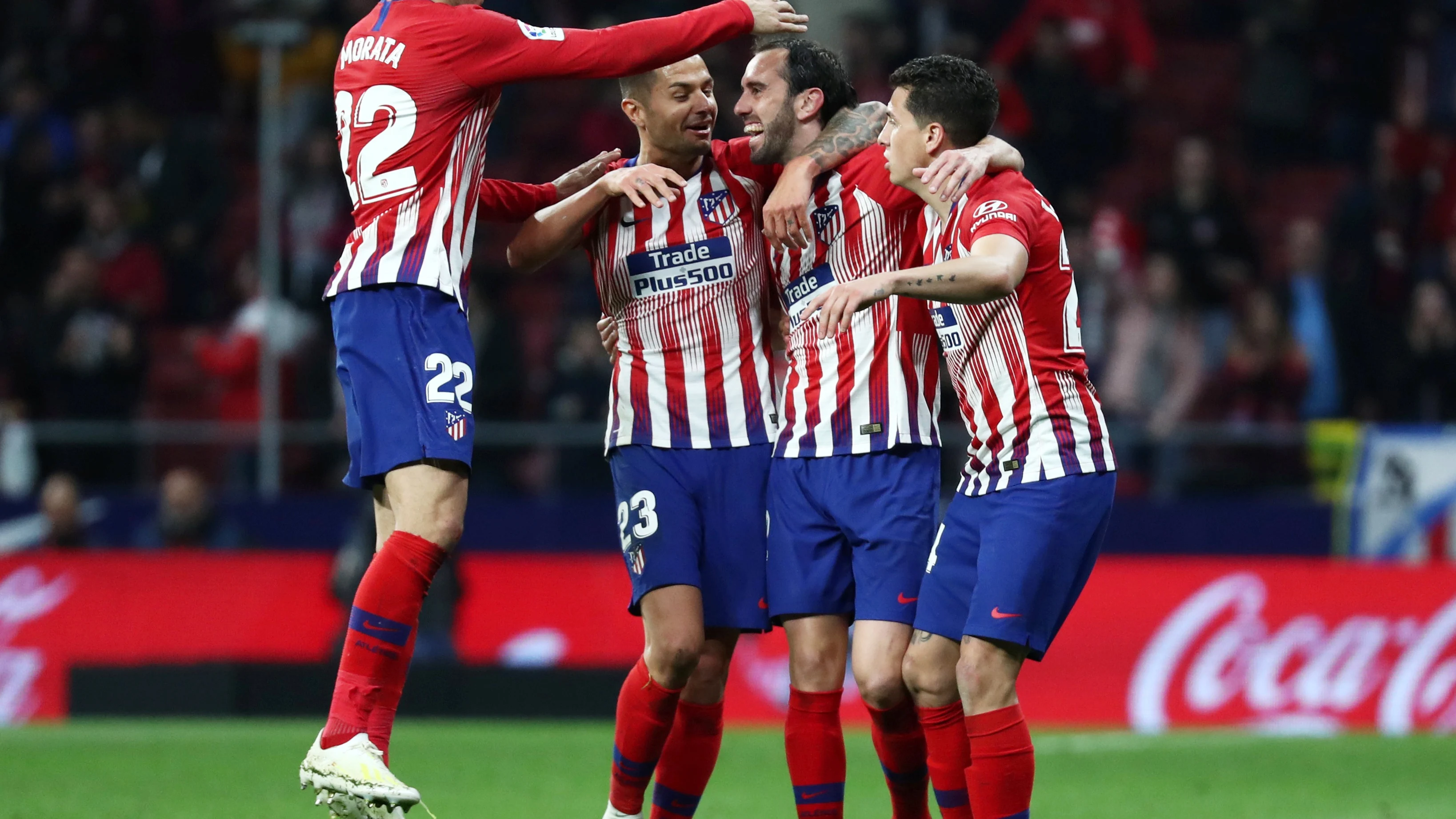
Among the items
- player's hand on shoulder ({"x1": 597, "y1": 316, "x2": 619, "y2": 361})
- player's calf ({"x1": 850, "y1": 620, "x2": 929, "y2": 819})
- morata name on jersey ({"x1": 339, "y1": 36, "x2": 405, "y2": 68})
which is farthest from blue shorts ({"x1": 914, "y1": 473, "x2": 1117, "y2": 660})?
morata name on jersey ({"x1": 339, "y1": 36, "x2": 405, "y2": 68})

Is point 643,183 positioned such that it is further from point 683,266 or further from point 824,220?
point 824,220

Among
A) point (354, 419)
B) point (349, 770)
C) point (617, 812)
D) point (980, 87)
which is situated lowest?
point (617, 812)

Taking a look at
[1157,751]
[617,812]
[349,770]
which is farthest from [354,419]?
[1157,751]

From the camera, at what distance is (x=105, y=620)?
13469 millimetres

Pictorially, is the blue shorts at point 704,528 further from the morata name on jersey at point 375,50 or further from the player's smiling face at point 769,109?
the morata name on jersey at point 375,50

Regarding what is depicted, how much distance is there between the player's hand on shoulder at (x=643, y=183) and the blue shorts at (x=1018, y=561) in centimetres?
146

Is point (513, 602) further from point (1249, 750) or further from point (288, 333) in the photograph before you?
point (1249, 750)

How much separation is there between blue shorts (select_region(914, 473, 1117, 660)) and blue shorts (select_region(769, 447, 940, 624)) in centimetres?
16

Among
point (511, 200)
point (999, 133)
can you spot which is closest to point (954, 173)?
point (511, 200)

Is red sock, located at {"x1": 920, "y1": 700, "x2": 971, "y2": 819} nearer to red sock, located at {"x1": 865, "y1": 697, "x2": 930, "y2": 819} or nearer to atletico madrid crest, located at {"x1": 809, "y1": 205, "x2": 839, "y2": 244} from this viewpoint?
red sock, located at {"x1": 865, "y1": 697, "x2": 930, "y2": 819}

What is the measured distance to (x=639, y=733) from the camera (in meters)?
6.83

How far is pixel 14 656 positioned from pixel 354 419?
26.6 ft

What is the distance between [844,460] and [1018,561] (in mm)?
848

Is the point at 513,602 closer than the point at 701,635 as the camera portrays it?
No
